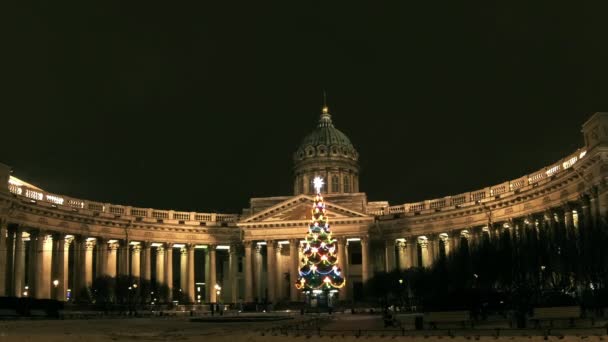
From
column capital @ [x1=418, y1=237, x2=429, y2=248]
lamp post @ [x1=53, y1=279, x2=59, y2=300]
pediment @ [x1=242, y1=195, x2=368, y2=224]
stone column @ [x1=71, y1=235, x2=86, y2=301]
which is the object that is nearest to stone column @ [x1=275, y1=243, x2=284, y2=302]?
pediment @ [x1=242, y1=195, x2=368, y2=224]

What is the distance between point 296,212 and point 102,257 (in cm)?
2448

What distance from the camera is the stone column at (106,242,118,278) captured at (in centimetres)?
8456

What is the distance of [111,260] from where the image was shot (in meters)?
85.6

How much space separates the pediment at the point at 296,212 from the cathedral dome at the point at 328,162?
20.5 metres

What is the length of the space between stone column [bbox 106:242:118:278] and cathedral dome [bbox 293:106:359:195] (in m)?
35.9

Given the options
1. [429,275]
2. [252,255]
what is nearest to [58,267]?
[252,255]

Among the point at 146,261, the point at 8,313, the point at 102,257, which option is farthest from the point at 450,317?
the point at 146,261

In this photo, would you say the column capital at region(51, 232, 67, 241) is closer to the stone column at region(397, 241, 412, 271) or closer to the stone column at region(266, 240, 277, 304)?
the stone column at region(266, 240, 277, 304)

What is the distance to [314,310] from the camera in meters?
73.1

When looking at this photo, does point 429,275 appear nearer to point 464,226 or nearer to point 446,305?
point 464,226

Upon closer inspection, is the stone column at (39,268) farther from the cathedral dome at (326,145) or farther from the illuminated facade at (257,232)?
the cathedral dome at (326,145)

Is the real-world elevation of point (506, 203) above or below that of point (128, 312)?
above

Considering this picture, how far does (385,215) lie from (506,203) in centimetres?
2090

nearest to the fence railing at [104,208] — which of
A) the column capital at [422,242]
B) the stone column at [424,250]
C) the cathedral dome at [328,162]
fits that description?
the cathedral dome at [328,162]
